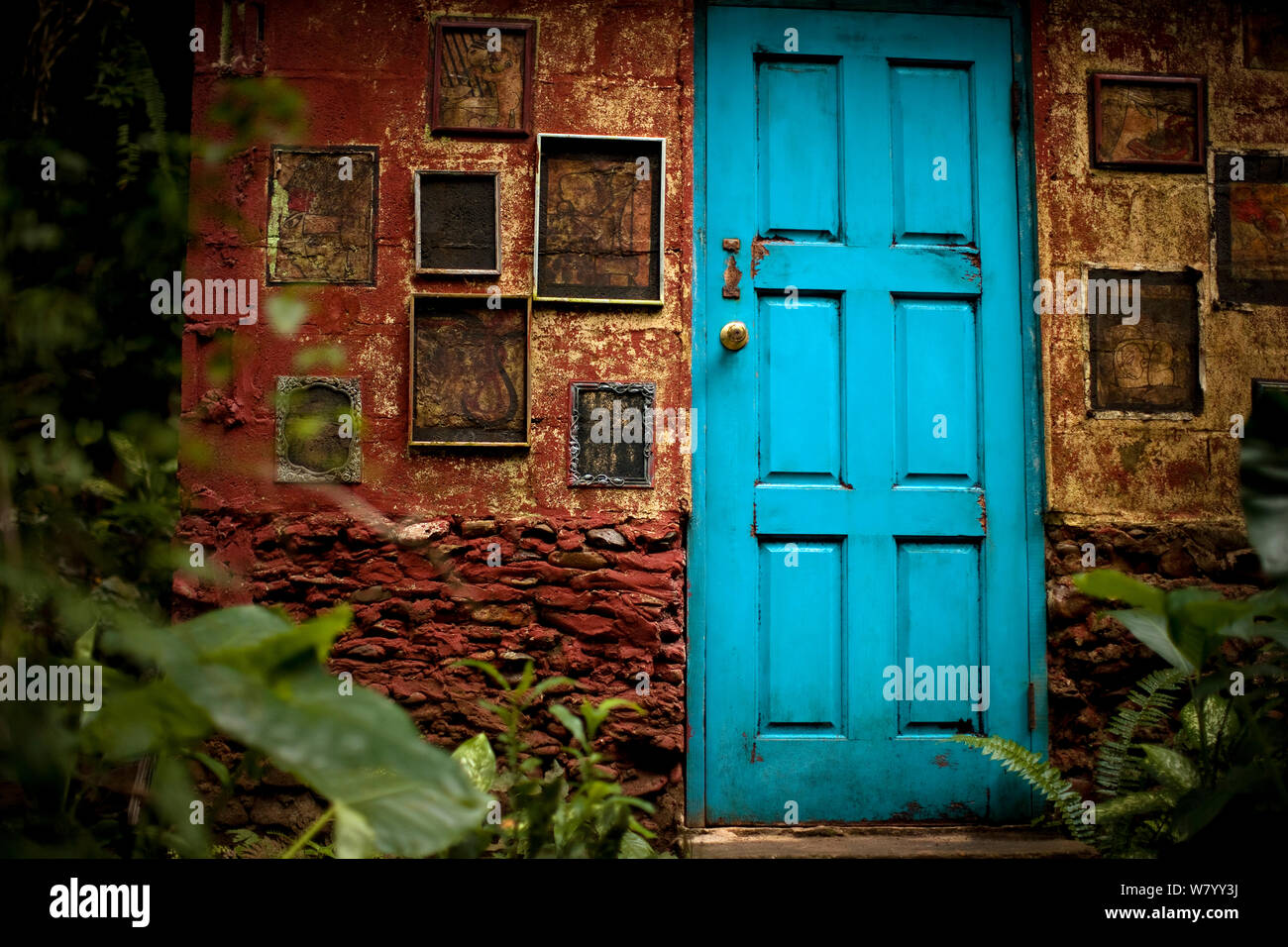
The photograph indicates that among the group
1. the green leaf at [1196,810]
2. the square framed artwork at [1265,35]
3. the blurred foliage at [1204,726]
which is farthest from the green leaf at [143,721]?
the square framed artwork at [1265,35]

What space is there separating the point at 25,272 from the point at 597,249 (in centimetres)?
180

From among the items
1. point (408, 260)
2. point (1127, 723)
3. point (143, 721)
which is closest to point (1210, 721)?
point (1127, 723)

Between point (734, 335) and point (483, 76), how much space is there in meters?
1.25

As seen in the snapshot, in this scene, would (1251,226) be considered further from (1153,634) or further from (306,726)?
(306,726)

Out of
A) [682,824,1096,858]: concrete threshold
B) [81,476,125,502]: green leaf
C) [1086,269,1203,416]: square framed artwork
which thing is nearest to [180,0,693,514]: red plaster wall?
[81,476,125,502]: green leaf

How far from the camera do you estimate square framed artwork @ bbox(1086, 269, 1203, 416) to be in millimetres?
3141

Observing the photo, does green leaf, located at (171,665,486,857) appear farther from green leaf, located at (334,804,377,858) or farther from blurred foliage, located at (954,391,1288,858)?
blurred foliage, located at (954,391,1288,858)

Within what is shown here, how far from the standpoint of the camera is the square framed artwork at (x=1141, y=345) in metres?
3.14

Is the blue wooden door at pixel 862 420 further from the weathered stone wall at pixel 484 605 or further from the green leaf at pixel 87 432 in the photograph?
the green leaf at pixel 87 432

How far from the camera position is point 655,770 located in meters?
2.86

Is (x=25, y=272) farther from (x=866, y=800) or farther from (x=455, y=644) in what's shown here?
(x=866, y=800)

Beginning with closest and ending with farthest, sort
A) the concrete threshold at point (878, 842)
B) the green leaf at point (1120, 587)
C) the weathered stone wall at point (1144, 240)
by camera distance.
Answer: the green leaf at point (1120, 587)
the concrete threshold at point (878, 842)
the weathered stone wall at point (1144, 240)

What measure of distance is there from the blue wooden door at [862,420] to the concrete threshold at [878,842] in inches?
2.4
